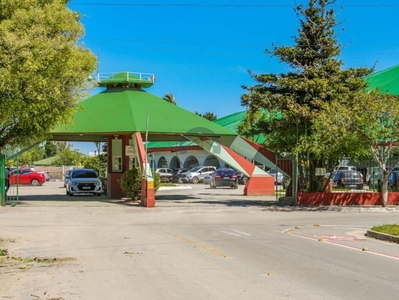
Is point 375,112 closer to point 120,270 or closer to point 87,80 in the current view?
A: point 87,80

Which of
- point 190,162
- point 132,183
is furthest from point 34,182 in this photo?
point 132,183

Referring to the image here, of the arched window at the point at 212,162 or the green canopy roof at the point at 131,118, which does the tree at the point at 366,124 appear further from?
the arched window at the point at 212,162

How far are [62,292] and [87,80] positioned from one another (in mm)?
14873

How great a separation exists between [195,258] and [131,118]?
65.0 feet

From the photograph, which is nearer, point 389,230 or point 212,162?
point 389,230

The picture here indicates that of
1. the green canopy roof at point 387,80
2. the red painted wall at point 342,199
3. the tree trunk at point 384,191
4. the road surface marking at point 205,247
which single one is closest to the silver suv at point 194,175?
the green canopy roof at point 387,80

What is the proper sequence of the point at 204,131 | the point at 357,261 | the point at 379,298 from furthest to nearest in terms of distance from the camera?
the point at 204,131 → the point at 357,261 → the point at 379,298

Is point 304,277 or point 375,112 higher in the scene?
point 375,112

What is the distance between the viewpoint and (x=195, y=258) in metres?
11.6

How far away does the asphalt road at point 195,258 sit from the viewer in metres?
8.48

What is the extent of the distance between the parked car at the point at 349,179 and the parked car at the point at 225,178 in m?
9.59

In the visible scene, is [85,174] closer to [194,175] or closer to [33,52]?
[33,52]

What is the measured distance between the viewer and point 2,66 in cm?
1361

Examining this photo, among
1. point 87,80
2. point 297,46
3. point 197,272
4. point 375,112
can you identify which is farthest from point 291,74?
point 197,272
